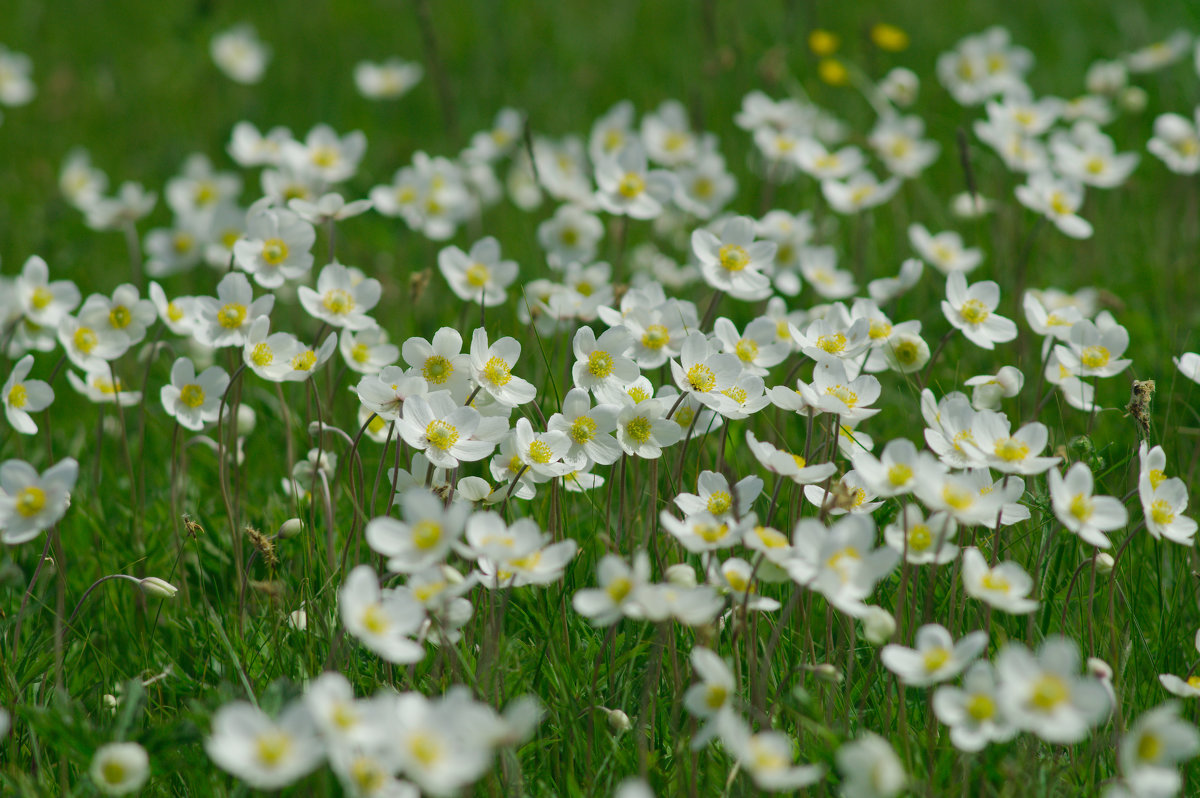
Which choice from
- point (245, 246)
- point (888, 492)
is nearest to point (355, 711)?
point (888, 492)

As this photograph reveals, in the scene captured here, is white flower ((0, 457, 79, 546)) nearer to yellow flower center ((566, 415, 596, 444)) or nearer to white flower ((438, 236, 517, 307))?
yellow flower center ((566, 415, 596, 444))

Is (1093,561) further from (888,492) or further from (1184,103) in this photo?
(1184,103)

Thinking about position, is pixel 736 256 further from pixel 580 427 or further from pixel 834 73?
Answer: pixel 834 73

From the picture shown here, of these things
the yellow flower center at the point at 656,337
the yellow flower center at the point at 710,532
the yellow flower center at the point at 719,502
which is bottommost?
the yellow flower center at the point at 719,502

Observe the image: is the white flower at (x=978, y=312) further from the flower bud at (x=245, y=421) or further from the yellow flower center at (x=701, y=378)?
the flower bud at (x=245, y=421)

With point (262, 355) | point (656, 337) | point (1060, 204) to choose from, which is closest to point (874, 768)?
point (656, 337)

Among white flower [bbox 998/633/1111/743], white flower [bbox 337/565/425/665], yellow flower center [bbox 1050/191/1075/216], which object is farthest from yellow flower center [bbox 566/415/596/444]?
yellow flower center [bbox 1050/191/1075/216]

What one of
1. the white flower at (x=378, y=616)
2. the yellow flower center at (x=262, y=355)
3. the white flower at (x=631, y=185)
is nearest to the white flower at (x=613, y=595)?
the white flower at (x=378, y=616)

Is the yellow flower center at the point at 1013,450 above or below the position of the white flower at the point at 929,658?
above
